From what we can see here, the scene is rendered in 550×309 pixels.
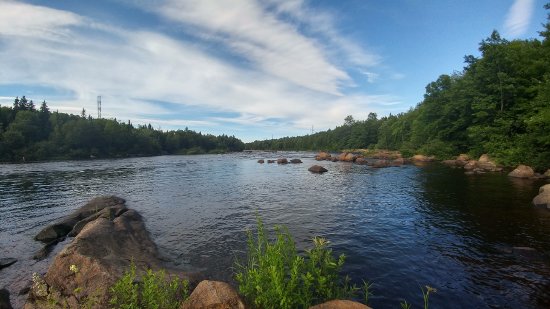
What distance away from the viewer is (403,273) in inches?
371

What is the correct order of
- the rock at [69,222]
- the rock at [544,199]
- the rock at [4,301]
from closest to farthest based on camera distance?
the rock at [4,301]
the rock at [69,222]
the rock at [544,199]

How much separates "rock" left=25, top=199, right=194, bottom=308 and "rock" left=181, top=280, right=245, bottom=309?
2108 millimetres

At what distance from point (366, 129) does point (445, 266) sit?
137 m

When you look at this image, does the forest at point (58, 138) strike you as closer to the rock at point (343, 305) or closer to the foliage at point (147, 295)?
the foliage at point (147, 295)

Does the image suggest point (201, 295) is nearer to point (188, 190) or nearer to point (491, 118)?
point (188, 190)

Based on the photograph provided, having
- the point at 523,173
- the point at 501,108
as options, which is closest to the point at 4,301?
the point at 523,173

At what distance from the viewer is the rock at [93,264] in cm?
697

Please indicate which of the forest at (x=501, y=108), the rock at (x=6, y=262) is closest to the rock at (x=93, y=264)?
the rock at (x=6, y=262)

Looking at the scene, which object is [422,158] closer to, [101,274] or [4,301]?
[101,274]

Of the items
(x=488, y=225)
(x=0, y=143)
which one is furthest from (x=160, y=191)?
(x=0, y=143)

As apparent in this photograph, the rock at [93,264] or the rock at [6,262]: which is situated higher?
the rock at [93,264]

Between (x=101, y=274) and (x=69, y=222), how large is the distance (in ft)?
35.2

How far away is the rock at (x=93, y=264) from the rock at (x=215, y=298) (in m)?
2.11

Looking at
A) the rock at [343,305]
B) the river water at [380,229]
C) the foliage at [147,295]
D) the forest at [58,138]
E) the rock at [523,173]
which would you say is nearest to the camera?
the rock at [343,305]
